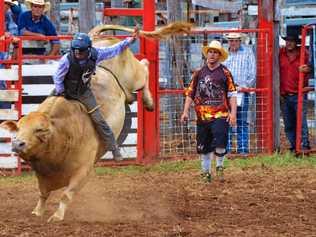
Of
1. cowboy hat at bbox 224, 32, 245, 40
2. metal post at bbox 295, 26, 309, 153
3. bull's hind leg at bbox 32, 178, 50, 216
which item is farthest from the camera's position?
cowboy hat at bbox 224, 32, 245, 40

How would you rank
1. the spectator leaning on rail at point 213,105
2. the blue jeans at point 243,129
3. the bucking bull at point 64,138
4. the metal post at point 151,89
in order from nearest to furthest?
the bucking bull at point 64,138 < the spectator leaning on rail at point 213,105 < the metal post at point 151,89 < the blue jeans at point 243,129

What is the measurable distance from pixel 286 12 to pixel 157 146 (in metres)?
7.11

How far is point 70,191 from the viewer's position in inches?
328

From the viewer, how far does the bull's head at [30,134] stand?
24.9ft

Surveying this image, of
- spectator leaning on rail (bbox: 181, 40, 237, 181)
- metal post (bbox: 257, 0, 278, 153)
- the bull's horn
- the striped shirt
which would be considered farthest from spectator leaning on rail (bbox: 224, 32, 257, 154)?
the bull's horn

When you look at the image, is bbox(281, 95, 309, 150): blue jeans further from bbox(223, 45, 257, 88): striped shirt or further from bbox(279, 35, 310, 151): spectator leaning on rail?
bbox(223, 45, 257, 88): striped shirt

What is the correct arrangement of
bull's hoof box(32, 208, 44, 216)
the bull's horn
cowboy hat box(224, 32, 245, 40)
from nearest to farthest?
bull's hoof box(32, 208, 44, 216) → the bull's horn → cowboy hat box(224, 32, 245, 40)

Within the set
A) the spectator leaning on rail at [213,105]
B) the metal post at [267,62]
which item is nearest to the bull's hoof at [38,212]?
the spectator leaning on rail at [213,105]

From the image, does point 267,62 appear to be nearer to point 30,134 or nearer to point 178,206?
point 178,206

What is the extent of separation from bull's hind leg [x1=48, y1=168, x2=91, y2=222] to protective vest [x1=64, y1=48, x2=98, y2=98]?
2.49ft

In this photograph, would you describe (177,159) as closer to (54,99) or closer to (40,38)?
(40,38)

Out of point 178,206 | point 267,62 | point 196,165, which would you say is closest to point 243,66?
point 267,62

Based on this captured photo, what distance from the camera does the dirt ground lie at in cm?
765

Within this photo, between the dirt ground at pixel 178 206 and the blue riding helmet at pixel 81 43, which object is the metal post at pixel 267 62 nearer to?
the dirt ground at pixel 178 206
